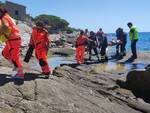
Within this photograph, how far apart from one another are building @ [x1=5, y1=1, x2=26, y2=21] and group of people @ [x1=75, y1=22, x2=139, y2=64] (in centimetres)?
3654

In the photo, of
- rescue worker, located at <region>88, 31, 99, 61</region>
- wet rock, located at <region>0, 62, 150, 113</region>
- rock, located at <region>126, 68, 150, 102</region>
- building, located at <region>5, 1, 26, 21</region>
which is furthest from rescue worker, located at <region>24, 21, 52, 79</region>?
building, located at <region>5, 1, 26, 21</region>

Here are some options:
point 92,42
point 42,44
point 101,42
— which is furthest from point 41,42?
point 101,42

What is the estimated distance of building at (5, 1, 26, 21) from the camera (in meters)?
60.8

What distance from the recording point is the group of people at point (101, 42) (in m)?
21.7

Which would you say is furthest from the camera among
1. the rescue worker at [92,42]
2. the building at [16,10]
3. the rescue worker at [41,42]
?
the building at [16,10]

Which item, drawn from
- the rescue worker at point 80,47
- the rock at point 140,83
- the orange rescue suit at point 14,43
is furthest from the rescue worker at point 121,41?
the orange rescue suit at point 14,43

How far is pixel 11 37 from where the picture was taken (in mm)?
10266

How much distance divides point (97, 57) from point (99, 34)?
2659 mm

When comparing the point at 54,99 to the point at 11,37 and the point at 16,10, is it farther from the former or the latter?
the point at 16,10

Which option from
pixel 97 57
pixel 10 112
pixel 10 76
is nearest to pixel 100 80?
pixel 10 76

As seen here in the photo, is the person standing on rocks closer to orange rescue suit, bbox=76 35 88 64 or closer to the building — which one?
orange rescue suit, bbox=76 35 88 64

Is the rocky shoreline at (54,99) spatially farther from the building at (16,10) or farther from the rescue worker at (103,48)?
the building at (16,10)

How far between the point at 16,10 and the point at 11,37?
53000 mm

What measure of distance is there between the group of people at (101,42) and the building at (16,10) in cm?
→ 3654
